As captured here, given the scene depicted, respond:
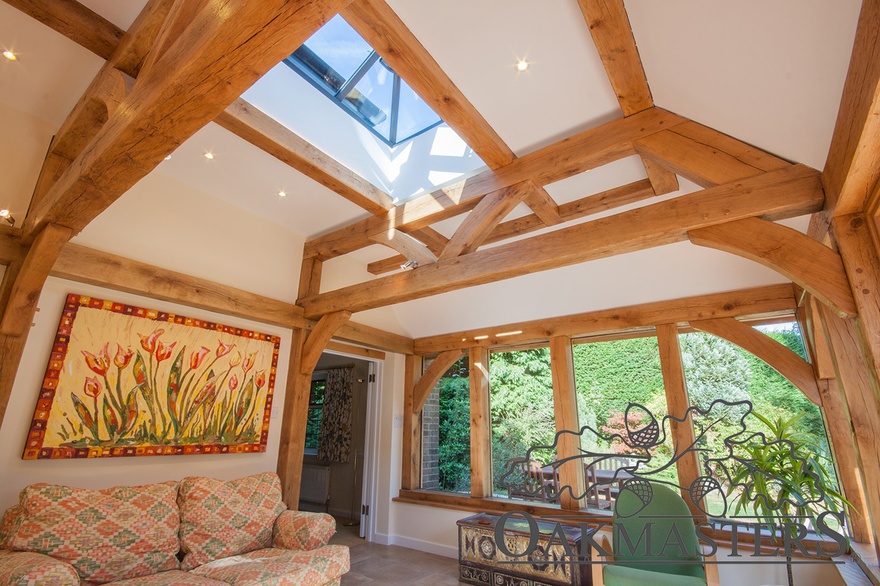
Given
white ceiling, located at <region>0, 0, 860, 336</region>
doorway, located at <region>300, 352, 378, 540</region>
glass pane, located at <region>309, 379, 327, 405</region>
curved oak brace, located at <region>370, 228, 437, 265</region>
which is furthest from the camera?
glass pane, located at <region>309, 379, 327, 405</region>

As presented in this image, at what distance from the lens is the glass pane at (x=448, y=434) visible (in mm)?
4953

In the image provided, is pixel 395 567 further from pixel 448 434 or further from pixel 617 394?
pixel 617 394

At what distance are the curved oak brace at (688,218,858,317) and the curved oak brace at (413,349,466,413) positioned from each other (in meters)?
3.28

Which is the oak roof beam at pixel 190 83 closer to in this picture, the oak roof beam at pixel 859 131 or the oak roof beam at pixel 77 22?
the oak roof beam at pixel 77 22

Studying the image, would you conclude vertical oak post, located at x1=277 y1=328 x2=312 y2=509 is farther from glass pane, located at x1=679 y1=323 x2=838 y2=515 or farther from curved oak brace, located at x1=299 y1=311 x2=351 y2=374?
glass pane, located at x1=679 y1=323 x2=838 y2=515

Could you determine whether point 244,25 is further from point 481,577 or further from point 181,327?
point 481,577

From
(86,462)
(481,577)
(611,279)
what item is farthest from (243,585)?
(611,279)

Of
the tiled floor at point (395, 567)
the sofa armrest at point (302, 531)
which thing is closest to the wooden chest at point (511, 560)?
the tiled floor at point (395, 567)

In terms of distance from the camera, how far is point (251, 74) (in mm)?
1314

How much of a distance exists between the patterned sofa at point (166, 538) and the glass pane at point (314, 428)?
3.76 metres

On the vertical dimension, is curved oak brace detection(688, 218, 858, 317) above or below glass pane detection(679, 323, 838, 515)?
above

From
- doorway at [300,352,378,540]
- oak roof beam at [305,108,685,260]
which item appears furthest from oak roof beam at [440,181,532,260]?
doorway at [300,352,378,540]

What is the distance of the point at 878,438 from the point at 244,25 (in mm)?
3276

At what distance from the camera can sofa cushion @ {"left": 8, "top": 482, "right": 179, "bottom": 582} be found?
2.11 metres
